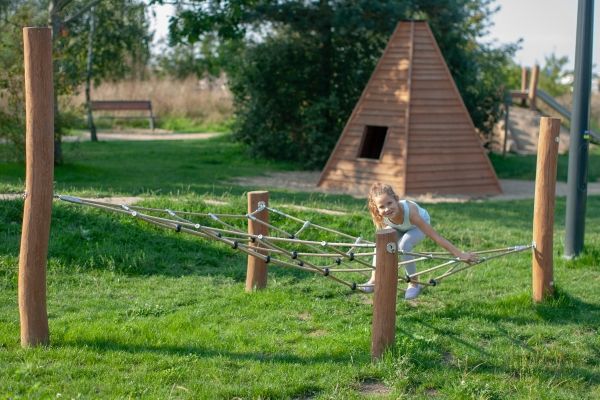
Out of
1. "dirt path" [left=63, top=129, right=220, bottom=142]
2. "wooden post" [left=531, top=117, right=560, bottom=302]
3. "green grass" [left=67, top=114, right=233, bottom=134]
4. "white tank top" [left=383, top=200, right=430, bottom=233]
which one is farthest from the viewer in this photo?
"green grass" [left=67, top=114, right=233, bottom=134]

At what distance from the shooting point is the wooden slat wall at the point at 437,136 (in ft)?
47.0

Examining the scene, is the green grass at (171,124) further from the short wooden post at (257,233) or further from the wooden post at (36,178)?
the wooden post at (36,178)

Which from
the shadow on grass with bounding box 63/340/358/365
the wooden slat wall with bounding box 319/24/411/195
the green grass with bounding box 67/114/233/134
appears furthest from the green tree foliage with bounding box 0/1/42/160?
the green grass with bounding box 67/114/233/134

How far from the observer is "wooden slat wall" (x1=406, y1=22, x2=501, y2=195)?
14.3 metres

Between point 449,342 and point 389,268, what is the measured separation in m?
0.79

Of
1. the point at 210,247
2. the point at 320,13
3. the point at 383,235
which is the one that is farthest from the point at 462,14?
the point at 383,235

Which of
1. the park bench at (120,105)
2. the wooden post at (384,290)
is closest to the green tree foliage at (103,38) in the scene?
the park bench at (120,105)

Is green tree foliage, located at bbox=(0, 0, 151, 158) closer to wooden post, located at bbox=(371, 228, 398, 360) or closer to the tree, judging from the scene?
the tree

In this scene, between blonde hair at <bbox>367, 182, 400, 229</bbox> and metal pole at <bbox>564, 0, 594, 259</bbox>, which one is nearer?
blonde hair at <bbox>367, 182, 400, 229</bbox>

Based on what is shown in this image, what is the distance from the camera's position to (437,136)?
14.5 metres

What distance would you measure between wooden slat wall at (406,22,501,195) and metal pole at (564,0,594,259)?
21.2ft

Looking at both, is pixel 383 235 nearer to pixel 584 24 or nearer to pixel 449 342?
pixel 449 342

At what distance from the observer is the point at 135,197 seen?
9.31 m

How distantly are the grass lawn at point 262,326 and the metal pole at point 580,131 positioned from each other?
1.07 feet
